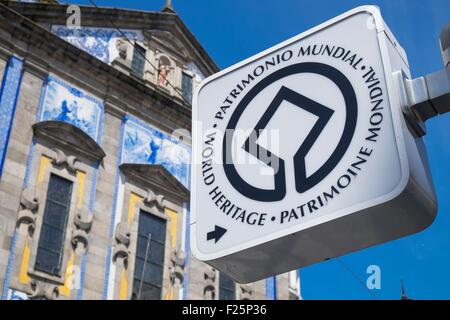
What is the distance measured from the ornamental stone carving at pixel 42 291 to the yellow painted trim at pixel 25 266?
0.13 m

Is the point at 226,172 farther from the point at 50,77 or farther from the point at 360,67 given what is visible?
the point at 50,77

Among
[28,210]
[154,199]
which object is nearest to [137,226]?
[154,199]

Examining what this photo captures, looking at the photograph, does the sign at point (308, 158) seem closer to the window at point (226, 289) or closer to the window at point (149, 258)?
the window at point (149, 258)

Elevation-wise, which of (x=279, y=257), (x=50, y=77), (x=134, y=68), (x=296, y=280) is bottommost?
(x=279, y=257)

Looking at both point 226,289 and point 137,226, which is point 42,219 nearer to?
point 137,226

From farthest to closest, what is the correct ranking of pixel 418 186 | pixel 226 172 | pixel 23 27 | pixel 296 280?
pixel 296 280 → pixel 23 27 → pixel 226 172 → pixel 418 186

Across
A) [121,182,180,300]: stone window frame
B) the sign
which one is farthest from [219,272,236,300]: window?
the sign

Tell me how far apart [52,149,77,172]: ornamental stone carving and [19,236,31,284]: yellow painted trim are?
190 cm

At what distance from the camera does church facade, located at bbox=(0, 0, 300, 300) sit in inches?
467

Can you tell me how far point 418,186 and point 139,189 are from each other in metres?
12.6

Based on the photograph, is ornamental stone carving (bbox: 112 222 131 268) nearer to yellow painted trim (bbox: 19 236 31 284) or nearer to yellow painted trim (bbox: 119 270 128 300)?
yellow painted trim (bbox: 119 270 128 300)

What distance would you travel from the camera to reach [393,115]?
1954 mm

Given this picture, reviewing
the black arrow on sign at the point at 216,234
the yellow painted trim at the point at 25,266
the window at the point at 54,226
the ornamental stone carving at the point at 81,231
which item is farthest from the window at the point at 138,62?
the black arrow on sign at the point at 216,234

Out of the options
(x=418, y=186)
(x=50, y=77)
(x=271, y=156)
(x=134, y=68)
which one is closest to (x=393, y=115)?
(x=418, y=186)
